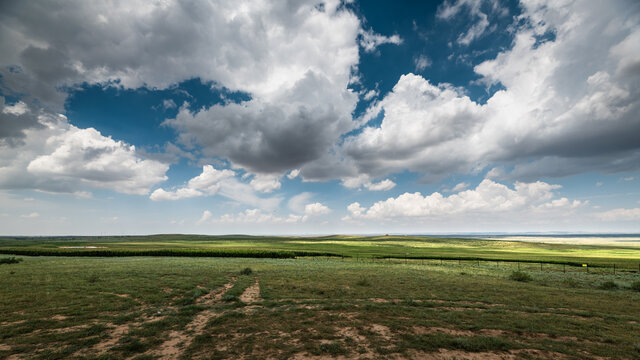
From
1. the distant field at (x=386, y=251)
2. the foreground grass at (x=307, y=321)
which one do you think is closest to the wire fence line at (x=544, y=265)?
the distant field at (x=386, y=251)

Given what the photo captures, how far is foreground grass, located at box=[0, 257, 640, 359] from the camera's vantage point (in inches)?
443

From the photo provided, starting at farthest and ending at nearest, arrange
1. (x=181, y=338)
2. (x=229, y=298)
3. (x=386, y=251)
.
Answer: (x=386, y=251)
(x=229, y=298)
(x=181, y=338)

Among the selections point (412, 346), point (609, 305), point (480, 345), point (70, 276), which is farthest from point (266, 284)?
point (609, 305)

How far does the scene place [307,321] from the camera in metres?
14.7

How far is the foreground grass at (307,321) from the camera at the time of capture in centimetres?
1124

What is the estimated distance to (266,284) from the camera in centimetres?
2578

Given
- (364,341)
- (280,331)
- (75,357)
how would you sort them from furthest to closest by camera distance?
(280,331) < (364,341) < (75,357)

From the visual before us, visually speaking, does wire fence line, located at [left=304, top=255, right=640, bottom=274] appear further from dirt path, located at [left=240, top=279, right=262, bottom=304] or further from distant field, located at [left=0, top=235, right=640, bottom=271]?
dirt path, located at [left=240, top=279, right=262, bottom=304]

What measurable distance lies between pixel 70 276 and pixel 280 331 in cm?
2837

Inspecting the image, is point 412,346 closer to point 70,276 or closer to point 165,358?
point 165,358

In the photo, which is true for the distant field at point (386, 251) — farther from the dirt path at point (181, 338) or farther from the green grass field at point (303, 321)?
the dirt path at point (181, 338)

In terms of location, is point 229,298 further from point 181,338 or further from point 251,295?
point 181,338

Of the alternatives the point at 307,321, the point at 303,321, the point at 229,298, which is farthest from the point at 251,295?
the point at 307,321

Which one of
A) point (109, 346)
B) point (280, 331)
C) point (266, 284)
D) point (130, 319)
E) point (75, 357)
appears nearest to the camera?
point (75, 357)
